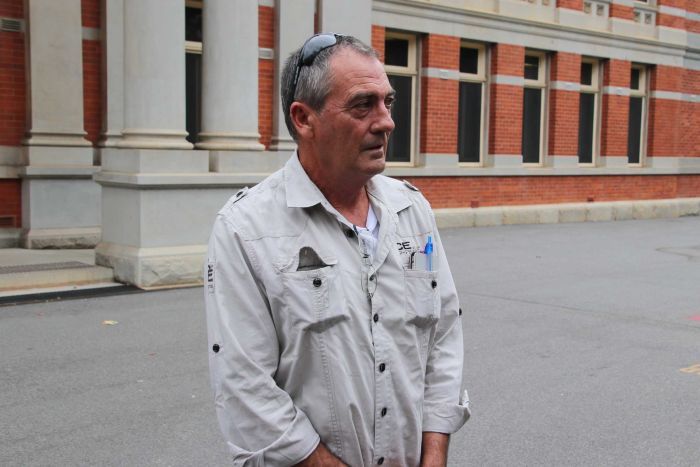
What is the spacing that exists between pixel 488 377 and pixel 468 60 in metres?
13.7

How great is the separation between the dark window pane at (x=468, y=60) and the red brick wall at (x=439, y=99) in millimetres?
662

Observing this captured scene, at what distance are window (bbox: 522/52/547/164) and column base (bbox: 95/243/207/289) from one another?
11.8 m

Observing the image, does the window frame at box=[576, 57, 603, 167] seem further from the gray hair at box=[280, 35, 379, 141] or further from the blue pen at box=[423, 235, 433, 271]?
the gray hair at box=[280, 35, 379, 141]

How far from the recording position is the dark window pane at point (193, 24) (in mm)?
14680

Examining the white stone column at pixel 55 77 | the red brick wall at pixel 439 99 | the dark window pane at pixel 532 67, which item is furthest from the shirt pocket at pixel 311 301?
the dark window pane at pixel 532 67

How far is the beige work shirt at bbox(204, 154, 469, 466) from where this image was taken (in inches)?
96.0

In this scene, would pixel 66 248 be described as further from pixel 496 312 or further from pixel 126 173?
pixel 496 312

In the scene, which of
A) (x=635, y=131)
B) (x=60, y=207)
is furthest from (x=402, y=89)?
(x=635, y=131)

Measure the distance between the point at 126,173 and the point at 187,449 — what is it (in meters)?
6.17

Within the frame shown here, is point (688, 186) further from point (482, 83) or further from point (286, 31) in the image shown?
point (286, 31)

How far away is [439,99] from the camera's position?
18.6 meters

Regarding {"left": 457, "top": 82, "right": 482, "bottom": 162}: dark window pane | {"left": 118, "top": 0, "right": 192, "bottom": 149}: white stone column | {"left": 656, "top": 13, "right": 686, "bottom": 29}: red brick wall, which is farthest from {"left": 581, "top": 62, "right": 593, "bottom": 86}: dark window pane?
{"left": 118, "top": 0, "right": 192, "bottom": 149}: white stone column

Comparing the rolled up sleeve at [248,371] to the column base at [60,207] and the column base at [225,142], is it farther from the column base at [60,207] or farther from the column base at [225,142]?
the column base at [60,207]

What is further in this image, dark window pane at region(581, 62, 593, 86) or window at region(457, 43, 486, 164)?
dark window pane at region(581, 62, 593, 86)
